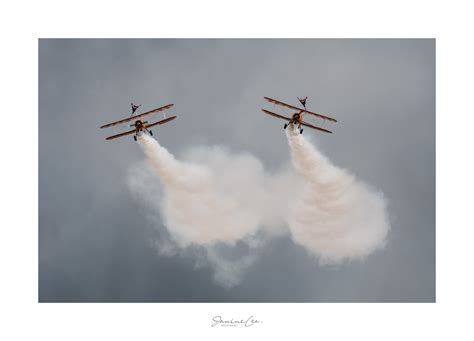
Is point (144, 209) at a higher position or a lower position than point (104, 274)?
higher

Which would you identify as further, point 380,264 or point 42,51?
point 42,51

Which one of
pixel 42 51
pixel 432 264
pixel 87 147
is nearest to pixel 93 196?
pixel 87 147

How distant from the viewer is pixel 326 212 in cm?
9406

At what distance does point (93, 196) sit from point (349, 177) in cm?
5102

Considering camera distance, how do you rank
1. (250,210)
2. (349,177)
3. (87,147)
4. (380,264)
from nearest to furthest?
(349,177) → (250,210) → (380,264) → (87,147)

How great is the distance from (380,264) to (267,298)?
69.4 feet

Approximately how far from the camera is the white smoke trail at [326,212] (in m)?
90.8

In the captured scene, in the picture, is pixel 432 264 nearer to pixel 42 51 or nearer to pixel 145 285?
pixel 145 285

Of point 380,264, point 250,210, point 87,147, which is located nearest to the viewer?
point 250,210

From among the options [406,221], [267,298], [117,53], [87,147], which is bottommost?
[267,298]

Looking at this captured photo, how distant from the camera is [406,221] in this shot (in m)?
122

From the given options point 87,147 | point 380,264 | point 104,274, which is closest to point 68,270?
Answer: point 104,274

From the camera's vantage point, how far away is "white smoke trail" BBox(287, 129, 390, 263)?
90812 millimetres

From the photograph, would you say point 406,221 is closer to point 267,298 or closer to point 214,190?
point 267,298
